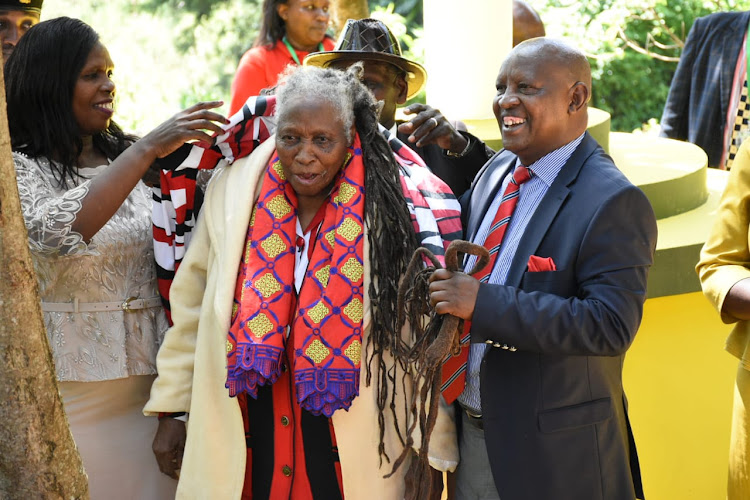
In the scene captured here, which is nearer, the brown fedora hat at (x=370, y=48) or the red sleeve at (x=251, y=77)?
the brown fedora hat at (x=370, y=48)

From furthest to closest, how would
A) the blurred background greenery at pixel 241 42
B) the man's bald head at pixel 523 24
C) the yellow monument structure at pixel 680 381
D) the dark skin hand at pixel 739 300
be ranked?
the blurred background greenery at pixel 241 42 < the man's bald head at pixel 523 24 < the yellow monument structure at pixel 680 381 < the dark skin hand at pixel 739 300

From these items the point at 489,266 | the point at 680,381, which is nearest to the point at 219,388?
the point at 489,266

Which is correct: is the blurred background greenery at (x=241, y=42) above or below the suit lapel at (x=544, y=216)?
below

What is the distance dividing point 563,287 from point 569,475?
0.60m

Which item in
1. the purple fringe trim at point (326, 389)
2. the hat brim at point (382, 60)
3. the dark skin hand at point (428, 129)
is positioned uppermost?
the hat brim at point (382, 60)

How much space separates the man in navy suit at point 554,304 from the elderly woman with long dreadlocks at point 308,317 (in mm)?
250

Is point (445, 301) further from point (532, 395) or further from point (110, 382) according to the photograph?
point (110, 382)

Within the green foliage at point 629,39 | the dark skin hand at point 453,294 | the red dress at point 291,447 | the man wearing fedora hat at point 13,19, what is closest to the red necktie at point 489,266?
the dark skin hand at point 453,294

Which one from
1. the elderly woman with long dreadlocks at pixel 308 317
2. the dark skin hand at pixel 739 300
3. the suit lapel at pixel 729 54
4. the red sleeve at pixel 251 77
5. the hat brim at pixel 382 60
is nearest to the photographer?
the elderly woman with long dreadlocks at pixel 308 317

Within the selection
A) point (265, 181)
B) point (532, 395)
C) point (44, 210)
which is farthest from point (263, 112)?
point (532, 395)

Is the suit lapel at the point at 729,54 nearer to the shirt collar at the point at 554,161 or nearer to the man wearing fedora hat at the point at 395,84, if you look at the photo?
the man wearing fedora hat at the point at 395,84

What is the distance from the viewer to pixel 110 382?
11.3 ft

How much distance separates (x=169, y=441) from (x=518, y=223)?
4.80 feet

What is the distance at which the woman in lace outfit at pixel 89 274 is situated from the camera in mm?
3385
